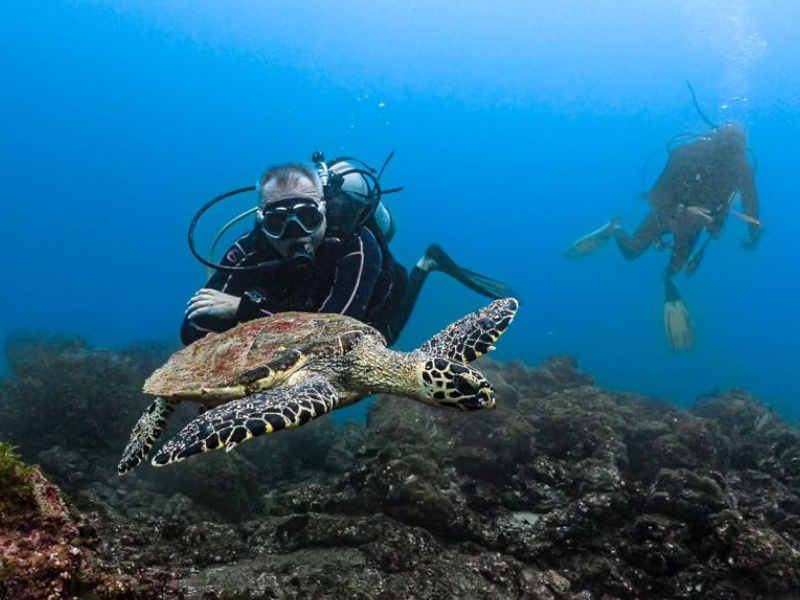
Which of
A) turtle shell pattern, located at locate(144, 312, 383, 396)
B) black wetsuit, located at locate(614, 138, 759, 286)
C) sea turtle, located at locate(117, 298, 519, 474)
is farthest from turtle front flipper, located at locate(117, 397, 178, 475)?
black wetsuit, located at locate(614, 138, 759, 286)

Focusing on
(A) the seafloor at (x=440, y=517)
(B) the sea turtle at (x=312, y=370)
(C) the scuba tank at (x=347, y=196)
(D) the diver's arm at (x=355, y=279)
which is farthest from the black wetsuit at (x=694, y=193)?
(B) the sea turtle at (x=312, y=370)

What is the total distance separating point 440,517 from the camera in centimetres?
536

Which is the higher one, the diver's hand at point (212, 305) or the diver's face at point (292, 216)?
the diver's face at point (292, 216)

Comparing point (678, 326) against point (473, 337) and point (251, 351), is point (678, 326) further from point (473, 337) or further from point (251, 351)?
point (251, 351)

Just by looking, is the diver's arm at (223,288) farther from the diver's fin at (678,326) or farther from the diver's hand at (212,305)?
the diver's fin at (678,326)

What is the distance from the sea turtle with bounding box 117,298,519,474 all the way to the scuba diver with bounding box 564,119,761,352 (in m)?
12.0

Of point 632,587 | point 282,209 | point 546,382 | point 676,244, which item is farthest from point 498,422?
point 676,244

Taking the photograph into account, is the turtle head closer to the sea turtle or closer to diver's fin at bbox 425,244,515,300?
the sea turtle

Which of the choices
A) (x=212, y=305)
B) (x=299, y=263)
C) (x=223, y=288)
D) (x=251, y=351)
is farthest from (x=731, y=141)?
(x=251, y=351)

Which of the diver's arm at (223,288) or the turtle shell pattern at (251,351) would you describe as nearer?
the turtle shell pattern at (251,351)

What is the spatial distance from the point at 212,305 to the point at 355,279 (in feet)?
6.16

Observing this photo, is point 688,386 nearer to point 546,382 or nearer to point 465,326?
point 546,382

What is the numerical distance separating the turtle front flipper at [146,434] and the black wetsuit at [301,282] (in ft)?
5.43

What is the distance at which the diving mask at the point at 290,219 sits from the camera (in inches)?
253
